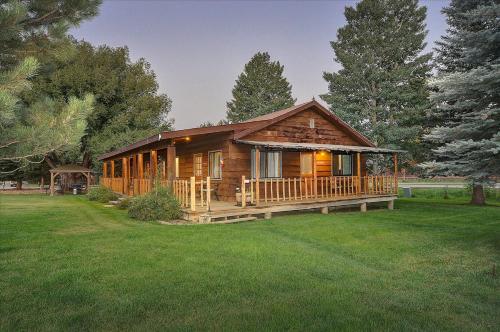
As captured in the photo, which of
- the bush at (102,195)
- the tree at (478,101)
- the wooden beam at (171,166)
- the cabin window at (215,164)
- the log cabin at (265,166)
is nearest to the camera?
the tree at (478,101)

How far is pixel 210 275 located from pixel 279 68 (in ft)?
179

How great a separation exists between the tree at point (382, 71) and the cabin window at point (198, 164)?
38.8 feet

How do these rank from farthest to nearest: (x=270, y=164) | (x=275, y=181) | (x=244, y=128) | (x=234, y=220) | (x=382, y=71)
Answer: (x=382, y=71)
(x=270, y=164)
(x=275, y=181)
(x=244, y=128)
(x=234, y=220)

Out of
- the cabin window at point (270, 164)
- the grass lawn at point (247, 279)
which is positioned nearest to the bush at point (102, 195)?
the cabin window at point (270, 164)

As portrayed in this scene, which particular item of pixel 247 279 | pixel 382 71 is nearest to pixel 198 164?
pixel 247 279

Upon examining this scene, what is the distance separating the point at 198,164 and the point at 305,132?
5735mm

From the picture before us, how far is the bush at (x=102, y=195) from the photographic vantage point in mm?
23456

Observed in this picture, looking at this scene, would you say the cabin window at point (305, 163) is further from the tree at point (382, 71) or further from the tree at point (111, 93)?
the tree at point (111, 93)

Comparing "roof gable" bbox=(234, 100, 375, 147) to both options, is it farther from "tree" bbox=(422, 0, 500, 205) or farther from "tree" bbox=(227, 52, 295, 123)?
"tree" bbox=(227, 52, 295, 123)

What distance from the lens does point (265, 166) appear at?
1761cm

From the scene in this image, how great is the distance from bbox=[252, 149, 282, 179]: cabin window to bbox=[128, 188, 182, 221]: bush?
4.81 m

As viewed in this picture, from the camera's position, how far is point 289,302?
5.09 meters

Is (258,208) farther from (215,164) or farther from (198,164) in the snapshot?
(198,164)

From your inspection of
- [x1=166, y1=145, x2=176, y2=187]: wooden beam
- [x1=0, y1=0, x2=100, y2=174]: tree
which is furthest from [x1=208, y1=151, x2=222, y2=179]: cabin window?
[x1=0, y1=0, x2=100, y2=174]: tree
